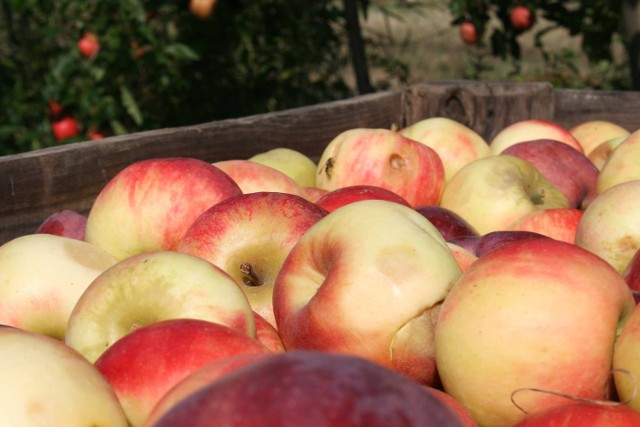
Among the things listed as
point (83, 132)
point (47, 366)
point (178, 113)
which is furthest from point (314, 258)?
point (178, 113)

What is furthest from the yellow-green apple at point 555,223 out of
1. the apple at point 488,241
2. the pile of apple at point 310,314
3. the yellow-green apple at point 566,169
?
the yellow-green apple at point 566,169

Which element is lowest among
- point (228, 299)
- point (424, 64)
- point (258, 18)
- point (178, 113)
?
point (424, 64)

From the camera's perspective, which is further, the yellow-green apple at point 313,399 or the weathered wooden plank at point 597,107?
the weathered wooden plank at point 597,107

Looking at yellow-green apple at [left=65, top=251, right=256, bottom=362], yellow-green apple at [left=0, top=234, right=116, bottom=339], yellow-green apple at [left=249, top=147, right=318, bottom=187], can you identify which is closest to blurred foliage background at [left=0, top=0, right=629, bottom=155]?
yellow-green apple at [left=249, top=147, right=318, bottom=187]

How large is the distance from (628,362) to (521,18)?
164 inches

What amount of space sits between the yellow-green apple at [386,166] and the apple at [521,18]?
9.61 feet

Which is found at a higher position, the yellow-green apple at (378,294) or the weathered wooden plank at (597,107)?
the yellow-green apple at (378,294)

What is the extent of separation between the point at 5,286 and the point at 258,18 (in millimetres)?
3646

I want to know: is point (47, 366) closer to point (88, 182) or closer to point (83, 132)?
point (88, 182)

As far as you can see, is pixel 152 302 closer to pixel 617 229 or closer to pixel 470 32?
pixel 617 229

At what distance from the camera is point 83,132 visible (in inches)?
166

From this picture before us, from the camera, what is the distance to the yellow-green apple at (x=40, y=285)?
1417 mm

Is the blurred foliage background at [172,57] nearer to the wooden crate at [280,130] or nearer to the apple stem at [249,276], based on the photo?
the wooden crate at [280,130]

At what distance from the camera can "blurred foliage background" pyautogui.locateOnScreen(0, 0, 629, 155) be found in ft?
13.4
